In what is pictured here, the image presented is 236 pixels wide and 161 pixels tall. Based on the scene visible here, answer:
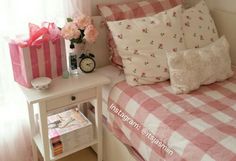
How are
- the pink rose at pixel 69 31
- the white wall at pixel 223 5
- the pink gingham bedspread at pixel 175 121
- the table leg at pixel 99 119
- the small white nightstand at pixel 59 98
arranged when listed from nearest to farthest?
the pink gingham bedspread at pixel 175 121 → the small white nightstand at pixel 59 98 → the pink rose at pixel 69 31 → the table leg at pixel 99 119 → the white wall at pixel 223 5

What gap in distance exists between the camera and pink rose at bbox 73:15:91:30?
164cm

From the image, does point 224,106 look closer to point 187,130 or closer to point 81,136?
point 187,130

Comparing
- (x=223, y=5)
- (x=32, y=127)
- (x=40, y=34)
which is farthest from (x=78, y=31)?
(x=223, y=5)

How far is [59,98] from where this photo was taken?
156cm

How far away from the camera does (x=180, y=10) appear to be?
5.88 feet

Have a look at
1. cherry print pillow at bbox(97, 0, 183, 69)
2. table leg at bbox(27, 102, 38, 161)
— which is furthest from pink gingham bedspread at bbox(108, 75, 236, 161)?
table leg at bbox(27, 102, 38, 161)

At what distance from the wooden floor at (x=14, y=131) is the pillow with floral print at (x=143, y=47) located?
735mm

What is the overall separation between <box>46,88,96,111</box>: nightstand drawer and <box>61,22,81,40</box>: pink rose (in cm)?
34

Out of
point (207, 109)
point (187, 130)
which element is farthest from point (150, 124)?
point (207, 109)

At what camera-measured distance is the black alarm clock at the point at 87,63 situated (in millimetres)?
1765

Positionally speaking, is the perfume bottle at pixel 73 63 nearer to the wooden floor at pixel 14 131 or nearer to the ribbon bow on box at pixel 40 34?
the ribbon bow on box at pixel 40 34

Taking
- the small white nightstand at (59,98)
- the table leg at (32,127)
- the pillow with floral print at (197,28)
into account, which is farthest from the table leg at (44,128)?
the pillow with floral print at (197,28)

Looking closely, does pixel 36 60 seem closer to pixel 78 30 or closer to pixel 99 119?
pixel 78 30

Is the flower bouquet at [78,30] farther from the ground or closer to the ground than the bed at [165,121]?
farther from the ground
